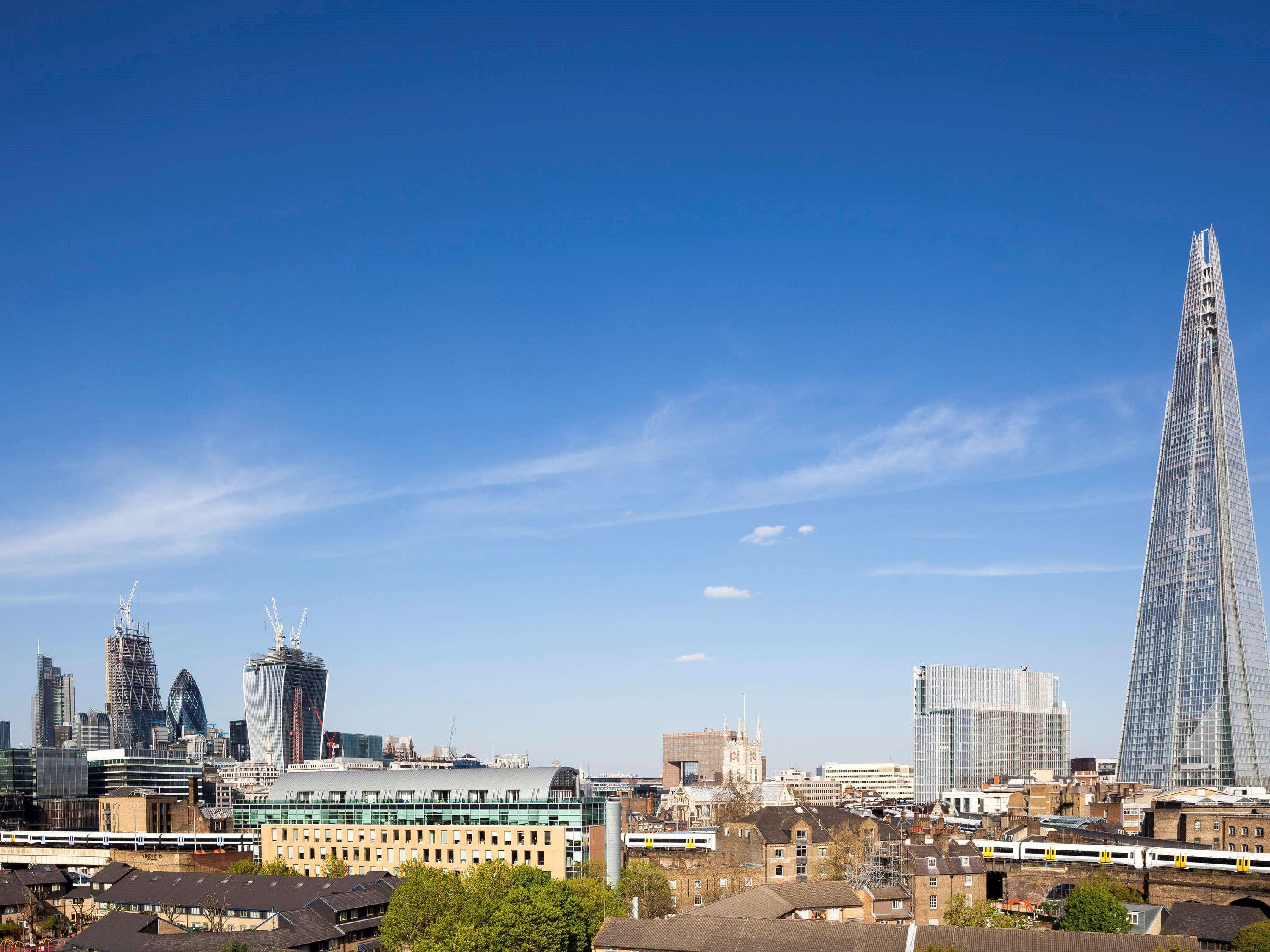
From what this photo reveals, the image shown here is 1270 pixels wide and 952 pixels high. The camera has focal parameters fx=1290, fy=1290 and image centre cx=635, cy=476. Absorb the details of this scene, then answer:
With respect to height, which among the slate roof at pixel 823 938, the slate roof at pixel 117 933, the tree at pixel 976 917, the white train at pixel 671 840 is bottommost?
the white train at pixel 671 840

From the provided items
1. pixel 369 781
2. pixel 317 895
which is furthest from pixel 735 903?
pixel 369 781

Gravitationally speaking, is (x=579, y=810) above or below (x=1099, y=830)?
above

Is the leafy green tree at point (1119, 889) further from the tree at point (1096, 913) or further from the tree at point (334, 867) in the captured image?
the tree at point (334, 867)

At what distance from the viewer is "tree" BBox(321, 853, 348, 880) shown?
13925 centimetres

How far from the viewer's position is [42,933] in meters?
133

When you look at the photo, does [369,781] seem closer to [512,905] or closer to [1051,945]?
[512,905]

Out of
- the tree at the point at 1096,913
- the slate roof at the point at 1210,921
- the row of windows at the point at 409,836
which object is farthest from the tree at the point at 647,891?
the slate roof at the point at 1210,921

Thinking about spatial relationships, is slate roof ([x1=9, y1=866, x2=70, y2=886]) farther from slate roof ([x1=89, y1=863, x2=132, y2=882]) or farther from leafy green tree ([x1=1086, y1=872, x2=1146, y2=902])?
leafy green tree ([x1=1086, y1=872, x2=1146, y2=902])

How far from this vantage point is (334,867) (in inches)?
5512

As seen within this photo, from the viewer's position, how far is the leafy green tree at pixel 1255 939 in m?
100

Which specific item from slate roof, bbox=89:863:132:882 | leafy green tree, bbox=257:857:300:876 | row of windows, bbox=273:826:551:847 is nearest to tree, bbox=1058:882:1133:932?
row of windows, bbox=273:826:551:847

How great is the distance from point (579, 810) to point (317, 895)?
30.1 m

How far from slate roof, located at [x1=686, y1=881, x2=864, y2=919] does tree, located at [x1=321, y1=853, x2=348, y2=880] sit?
41.0 meters

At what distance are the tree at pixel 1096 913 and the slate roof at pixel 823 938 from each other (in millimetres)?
14376
